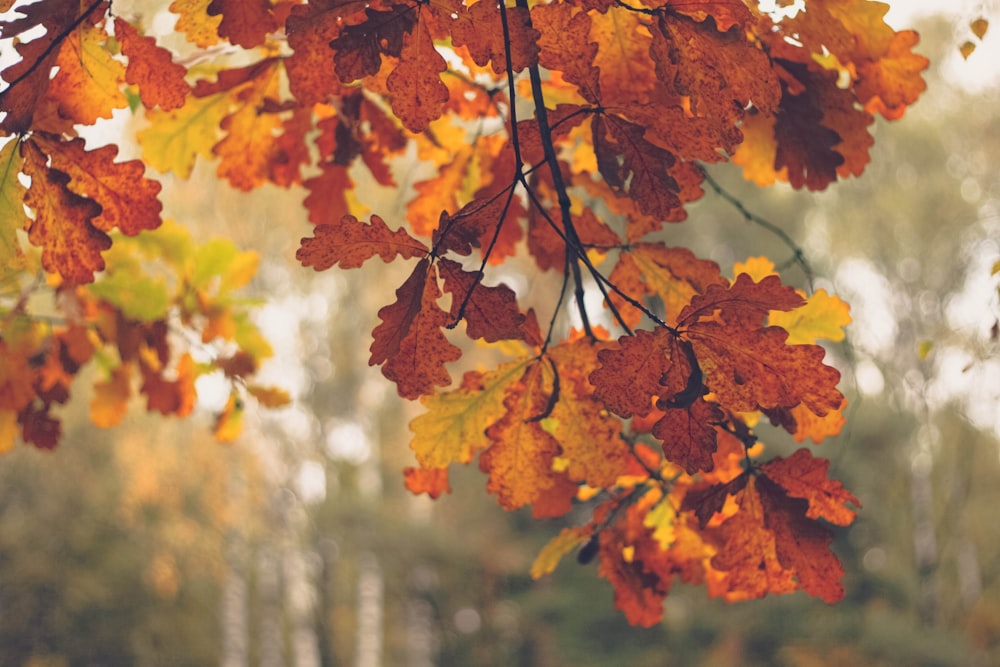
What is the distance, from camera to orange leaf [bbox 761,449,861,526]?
86 centimetres

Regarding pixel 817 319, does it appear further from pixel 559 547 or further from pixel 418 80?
pixel 418 80

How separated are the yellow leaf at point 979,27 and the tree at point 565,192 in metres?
0.45

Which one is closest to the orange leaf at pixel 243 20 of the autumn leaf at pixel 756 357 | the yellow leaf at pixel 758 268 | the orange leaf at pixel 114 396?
the autumn leaf at pixel 756 357

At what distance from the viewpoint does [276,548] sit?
10.4m

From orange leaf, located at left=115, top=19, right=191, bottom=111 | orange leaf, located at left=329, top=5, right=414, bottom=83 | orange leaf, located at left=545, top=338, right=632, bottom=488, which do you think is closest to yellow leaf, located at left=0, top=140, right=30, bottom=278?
orange leaf, located at left=115, top=19, right=191, bottom=111

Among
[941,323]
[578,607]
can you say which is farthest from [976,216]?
[578,607]

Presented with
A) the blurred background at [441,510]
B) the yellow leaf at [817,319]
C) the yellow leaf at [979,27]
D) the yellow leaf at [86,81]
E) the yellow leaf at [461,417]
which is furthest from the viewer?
the blurred background at [441,510]

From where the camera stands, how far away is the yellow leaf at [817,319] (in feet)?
3.46

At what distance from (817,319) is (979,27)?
0.73 m

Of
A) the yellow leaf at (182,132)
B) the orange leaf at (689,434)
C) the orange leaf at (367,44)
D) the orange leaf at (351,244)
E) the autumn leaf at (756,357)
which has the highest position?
the yellow leaf at (182,132)

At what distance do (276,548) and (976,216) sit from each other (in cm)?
1121

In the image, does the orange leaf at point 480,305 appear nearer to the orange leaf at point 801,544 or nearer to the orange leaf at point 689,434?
the orange leaf at point 689,434

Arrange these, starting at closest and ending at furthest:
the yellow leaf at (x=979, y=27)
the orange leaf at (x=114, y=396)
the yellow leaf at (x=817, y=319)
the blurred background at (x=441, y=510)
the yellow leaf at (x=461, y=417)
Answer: the yellow leaf at (x=461, y=417)
the yellow leaf at (x=817, y=319)
the yellow leaf at (x=979, y=27)
the orange leaf at (x=114, y=396)
the blurred background at (x=441, y=510)

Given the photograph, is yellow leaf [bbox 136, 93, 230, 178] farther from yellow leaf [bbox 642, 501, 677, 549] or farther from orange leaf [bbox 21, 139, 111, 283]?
yellow leaf [bbox 642, 501, 677, 549]
